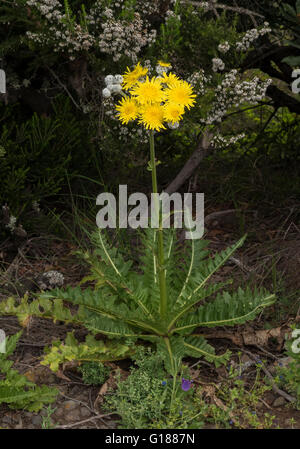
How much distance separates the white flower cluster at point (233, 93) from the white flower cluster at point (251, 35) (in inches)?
7.1

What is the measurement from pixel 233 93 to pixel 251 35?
→ 1.24 ft

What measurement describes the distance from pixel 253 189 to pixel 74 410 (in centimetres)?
240

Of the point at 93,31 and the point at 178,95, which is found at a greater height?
the point at 93,31

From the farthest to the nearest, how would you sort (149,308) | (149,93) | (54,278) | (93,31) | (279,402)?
1. (93,31)
2. (54,278)
3. (149,308)
4. (279,402)
5. (149,93)

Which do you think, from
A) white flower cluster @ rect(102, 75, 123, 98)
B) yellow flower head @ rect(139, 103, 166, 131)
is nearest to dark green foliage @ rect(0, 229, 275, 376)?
yellow flower head @ rect(139, 103, 166, 131)

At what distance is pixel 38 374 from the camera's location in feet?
9.22

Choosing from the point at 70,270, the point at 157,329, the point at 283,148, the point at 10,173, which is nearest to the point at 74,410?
the point at 157,329

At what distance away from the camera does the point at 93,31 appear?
367 centimetres

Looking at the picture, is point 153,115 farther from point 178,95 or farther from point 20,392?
point 20,392

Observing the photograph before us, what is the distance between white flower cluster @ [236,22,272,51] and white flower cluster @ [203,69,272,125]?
181mm

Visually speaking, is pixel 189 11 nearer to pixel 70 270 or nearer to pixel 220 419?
pixel 70 270

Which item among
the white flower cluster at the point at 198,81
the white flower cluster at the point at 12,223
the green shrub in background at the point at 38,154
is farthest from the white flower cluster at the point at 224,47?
the white flower cluster at the point at 12,223

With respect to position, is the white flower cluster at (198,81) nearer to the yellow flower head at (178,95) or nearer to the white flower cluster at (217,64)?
the white flower cluster at (217,64)

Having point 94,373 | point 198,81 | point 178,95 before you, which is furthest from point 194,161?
point 94,373
